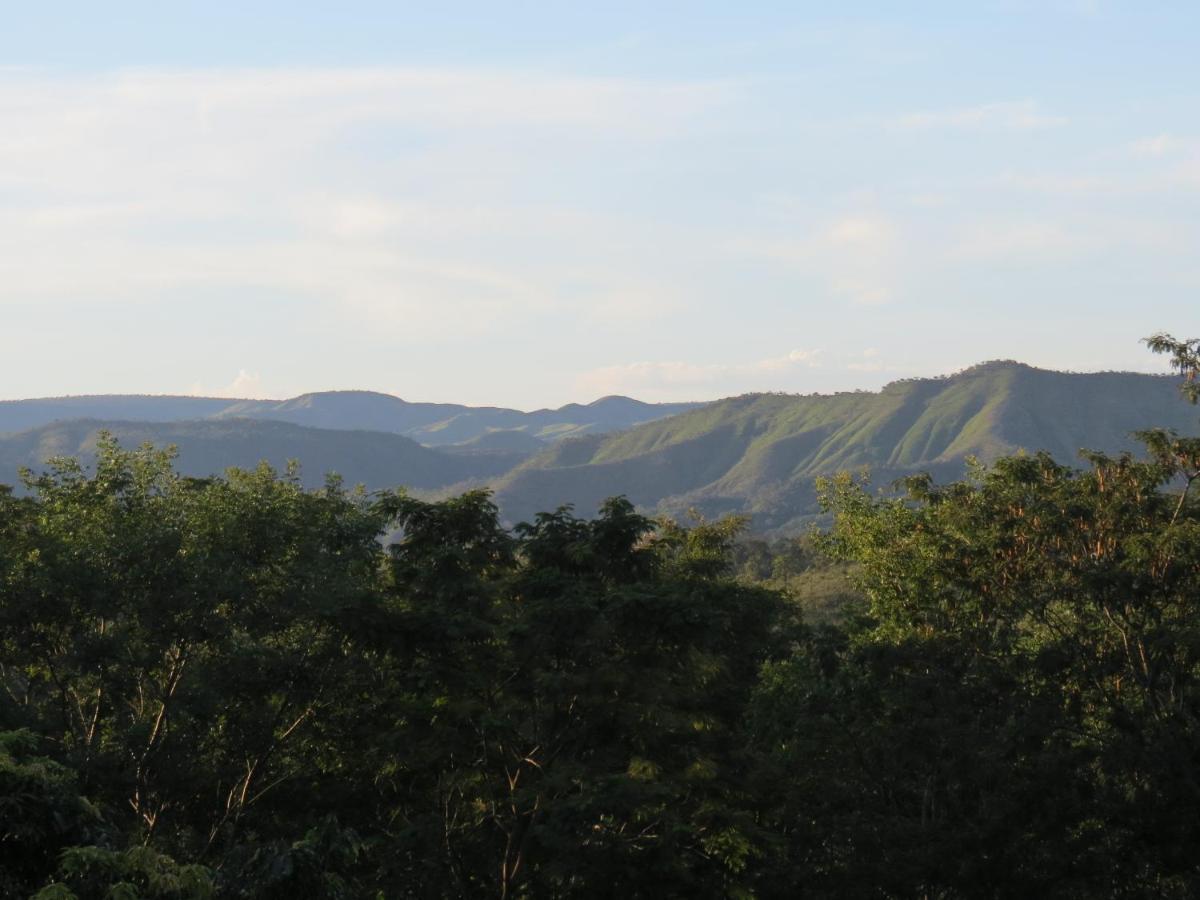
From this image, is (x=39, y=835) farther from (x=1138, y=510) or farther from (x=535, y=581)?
(x=1138, y=510)

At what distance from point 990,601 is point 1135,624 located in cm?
334

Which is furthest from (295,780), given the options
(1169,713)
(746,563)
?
(746,563)

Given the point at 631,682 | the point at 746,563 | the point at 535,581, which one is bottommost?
the point at 746,563

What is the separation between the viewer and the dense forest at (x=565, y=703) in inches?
784

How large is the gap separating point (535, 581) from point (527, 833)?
169 inches

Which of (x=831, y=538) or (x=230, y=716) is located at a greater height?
(x=831, y=538)

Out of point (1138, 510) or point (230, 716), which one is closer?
point (230, 716)

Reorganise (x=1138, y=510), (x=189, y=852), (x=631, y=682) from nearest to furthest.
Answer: (x=631, y=682) → (x=189, y=852) → (x=1138, y=510)

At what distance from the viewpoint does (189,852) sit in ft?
72.1

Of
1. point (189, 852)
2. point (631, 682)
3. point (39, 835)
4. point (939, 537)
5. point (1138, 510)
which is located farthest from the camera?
point (939, 537)

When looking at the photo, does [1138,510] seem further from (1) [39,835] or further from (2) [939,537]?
(1) [39,835]

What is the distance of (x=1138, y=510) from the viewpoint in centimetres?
2555

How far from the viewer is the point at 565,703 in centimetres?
2075

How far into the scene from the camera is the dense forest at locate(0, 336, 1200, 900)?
19922 millimetres
